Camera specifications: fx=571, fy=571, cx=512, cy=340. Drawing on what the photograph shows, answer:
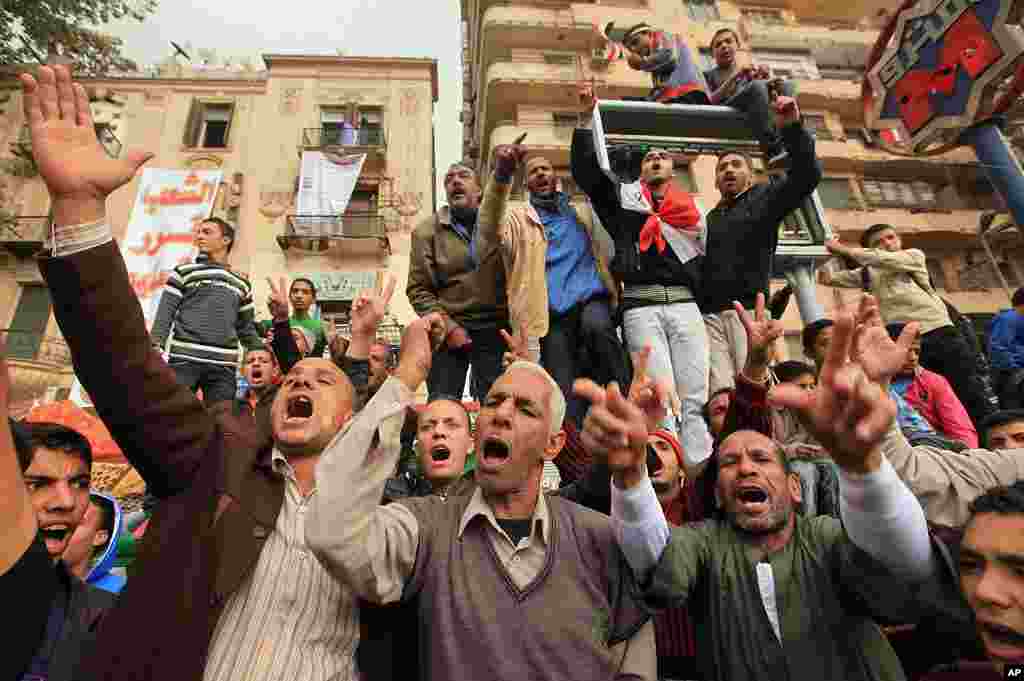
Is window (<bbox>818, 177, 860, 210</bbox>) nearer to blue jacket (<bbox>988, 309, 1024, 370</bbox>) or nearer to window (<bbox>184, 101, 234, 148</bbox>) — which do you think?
blue jacket (<bbox>988, 309, 1024, 370</bbox>)

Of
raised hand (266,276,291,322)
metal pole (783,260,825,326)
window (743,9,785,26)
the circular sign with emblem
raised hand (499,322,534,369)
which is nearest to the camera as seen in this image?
raised hand (499,322,534,369)

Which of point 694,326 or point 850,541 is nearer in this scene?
point 850,541

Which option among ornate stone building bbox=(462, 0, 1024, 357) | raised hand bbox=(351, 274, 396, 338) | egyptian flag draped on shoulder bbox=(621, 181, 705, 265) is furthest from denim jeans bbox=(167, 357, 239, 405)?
ornate stone building bbox=(462, 0, 1024, 357)

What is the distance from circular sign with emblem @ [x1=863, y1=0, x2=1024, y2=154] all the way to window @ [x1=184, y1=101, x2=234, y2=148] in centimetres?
1760

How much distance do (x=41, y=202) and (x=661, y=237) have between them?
66.6ft

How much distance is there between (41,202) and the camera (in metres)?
17.0

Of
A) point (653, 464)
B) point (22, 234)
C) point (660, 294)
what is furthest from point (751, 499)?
point (22, 234)

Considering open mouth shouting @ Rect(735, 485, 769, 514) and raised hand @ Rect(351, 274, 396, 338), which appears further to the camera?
raised hand @ Rect(351, 274, 396, 338)

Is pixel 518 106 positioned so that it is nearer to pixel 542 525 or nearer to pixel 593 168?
pixel 593 168

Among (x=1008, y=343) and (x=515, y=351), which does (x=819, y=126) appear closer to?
(x=1008, y=343)

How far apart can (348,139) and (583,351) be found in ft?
51.8

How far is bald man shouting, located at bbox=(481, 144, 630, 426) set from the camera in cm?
371

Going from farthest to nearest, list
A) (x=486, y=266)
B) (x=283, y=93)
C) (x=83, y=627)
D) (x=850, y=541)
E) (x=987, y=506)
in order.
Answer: (x=283, y=93) → (x=486, y=266) → (x=83, y=627) → (x=850, y=541) → (x=987, y=506)

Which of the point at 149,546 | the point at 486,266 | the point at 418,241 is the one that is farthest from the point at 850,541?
the point at 418,241
